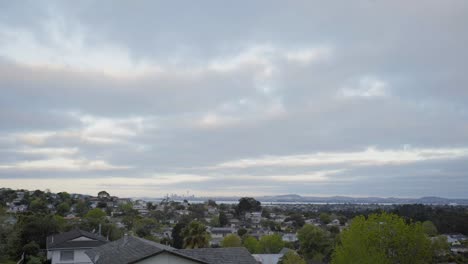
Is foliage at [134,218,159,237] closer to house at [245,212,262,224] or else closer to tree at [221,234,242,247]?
tree at [221,234,242,247]

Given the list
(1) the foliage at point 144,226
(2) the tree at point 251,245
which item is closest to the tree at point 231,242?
(2) the tree at point 251,245

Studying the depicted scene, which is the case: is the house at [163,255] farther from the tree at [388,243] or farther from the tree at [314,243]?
the tree at [314,243]

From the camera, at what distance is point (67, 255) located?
3928 cm

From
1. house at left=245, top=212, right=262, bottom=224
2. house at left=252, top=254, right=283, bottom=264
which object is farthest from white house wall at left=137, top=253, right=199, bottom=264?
house at left=245, top=212, right=262, bottom=224

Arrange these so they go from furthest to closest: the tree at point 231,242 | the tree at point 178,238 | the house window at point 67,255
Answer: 1. the tree at point 178,238
2. the tree at point 231,242
3. the house window at point 67,255

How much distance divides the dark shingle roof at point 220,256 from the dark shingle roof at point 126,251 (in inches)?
51.1

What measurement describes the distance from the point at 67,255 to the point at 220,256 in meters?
21.5

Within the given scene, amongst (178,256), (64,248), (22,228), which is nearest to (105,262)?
(178,256)

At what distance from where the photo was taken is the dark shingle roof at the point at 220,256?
23.2 metres

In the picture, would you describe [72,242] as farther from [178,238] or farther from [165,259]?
[178,238]

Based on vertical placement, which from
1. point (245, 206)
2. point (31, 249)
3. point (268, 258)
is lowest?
point (268, 258)

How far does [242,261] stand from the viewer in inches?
947

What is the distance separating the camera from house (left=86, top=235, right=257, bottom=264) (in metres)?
22.2

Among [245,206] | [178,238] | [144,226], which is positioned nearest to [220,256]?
[178,238]
